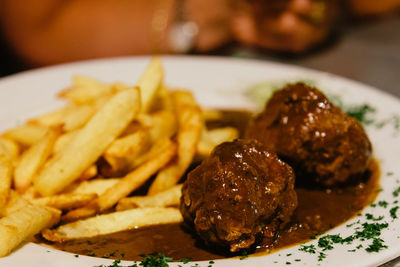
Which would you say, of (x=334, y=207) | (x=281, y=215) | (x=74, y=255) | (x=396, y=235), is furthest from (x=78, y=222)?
(x=396, y=235)

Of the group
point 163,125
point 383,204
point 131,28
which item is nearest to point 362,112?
point 383,204

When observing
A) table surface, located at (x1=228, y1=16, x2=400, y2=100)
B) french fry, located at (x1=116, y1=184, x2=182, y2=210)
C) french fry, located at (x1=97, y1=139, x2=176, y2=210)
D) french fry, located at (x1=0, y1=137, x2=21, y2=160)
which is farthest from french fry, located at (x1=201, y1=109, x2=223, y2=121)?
table surface, located at (x1=228, y1=16, x2=400, y2=100)

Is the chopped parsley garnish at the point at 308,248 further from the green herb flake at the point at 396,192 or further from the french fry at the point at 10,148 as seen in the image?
the french fry at the point at 10,148

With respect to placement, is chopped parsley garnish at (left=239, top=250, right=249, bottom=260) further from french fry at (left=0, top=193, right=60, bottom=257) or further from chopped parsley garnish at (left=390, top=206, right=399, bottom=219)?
french fry at (left=0, top=193, right=60, bottom=257)

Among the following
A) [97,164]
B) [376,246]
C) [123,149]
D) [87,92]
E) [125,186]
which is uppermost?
[87,92]

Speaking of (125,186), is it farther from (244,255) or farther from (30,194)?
(244,255)
